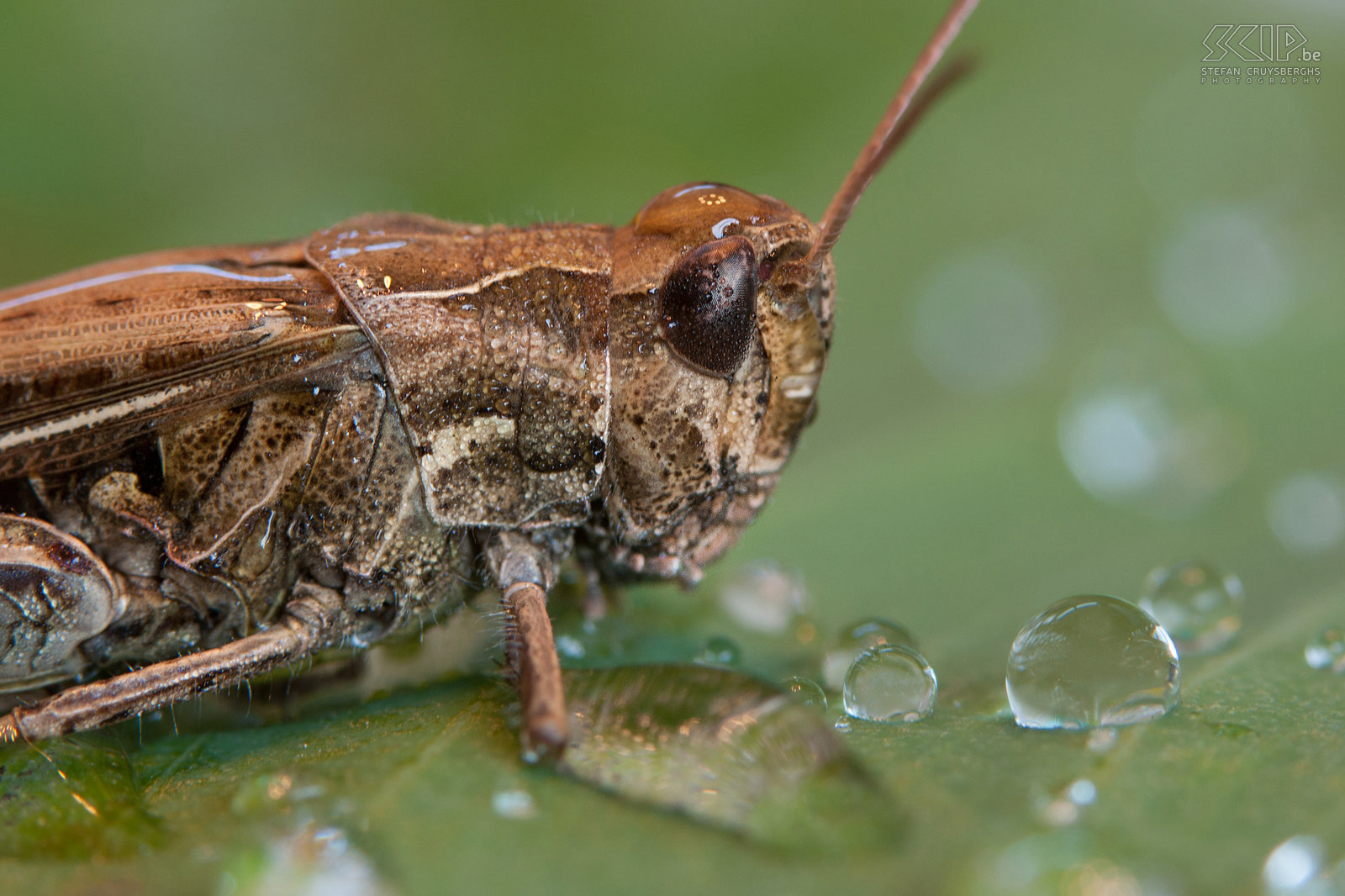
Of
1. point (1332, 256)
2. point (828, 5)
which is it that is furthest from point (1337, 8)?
point (828, 5)

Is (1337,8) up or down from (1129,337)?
up

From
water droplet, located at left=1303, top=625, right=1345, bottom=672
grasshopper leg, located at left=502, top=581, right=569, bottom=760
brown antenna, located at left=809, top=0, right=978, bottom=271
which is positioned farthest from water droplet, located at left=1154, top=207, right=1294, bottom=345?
grasshopper leg, located at left=502, top=581, right=569, bottom=760

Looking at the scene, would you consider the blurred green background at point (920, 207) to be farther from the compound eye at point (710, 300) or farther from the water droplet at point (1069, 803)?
Answer: the compound eye at point (710, 300)

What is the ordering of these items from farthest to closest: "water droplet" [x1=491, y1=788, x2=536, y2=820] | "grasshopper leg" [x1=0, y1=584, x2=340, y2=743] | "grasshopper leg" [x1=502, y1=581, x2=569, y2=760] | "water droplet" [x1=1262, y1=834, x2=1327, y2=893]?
"grasshopper leg" [x1=0, y1=584, x2=340, y2=743], "grasshopper leg" [x1=502, y1=581, x2=569, y2=760], "water droplet" [x1=491, y1=788, x2=536, y2=820], "water droplet" [x1=1262, y1=834, x2=1327, y2=893]

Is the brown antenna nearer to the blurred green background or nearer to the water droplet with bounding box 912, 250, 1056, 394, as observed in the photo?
the blurred green background

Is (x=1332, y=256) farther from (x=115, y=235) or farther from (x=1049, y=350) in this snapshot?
(x=115, y=235)
